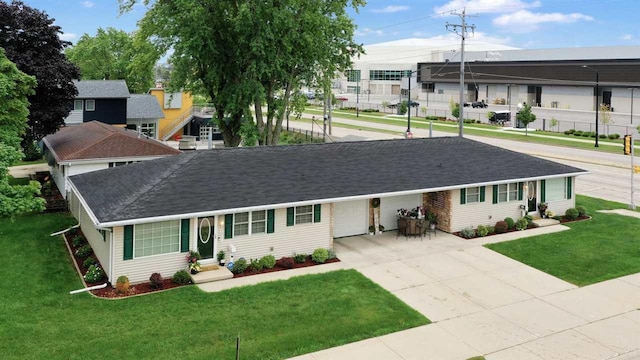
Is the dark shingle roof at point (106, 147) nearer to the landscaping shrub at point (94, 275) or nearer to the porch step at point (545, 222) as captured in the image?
the landscaping shrub at point (94, 275)

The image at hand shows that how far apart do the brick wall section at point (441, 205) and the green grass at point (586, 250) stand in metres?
2.54

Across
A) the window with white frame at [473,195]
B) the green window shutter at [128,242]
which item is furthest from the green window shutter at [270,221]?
the window with white frame at [473,195]

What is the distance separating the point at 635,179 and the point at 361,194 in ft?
91.6

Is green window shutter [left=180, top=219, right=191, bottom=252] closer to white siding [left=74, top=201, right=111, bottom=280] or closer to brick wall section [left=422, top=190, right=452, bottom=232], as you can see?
white siding [left=74, top=201, right=111, bottom=280]

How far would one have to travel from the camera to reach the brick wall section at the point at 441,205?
80.4 feet

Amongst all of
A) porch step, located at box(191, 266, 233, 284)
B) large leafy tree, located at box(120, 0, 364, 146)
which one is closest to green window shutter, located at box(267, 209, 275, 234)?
porch step, located at box(191, 266, 233, 284)

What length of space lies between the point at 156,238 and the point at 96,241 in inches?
136

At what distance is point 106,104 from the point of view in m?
49.5

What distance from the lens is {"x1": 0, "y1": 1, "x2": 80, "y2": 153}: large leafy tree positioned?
31.8 meters

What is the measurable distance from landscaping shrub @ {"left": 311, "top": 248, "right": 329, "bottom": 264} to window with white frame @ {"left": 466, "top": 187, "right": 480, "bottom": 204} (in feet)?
26.5

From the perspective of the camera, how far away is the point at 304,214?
2097 centimetres

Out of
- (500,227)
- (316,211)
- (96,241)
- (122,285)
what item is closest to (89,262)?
(96,241)

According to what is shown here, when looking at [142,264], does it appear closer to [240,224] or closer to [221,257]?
[221,257]

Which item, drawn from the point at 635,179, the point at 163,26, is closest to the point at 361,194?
the point at 163,26
